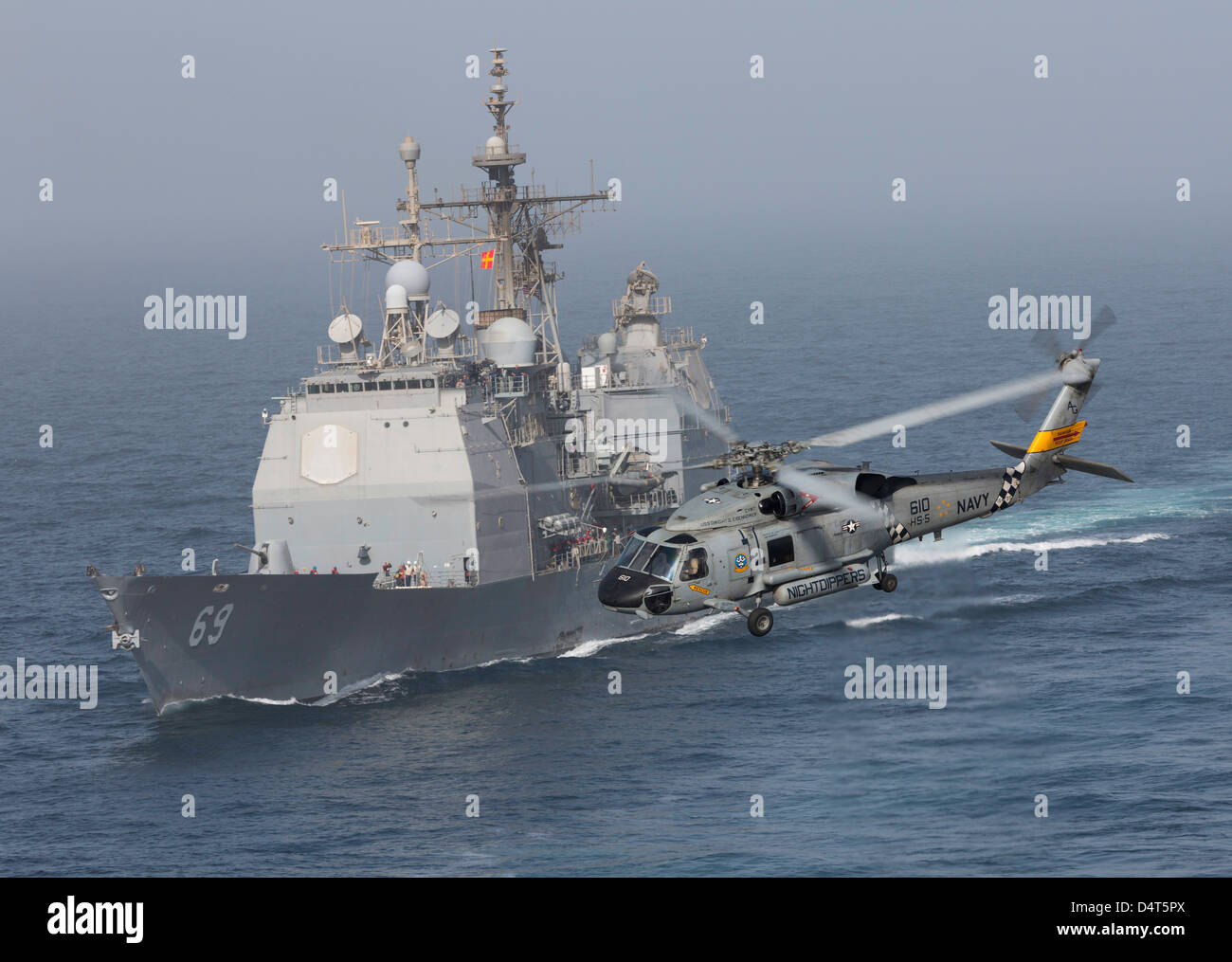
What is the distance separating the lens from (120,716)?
4469 centimetres

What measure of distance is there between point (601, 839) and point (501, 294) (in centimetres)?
2231

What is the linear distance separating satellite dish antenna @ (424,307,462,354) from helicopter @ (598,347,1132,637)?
19.7 meters

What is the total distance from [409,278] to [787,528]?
2305 centimetres

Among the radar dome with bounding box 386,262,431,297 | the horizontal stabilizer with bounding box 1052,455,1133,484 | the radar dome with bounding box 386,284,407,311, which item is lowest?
the horizontal stabilizer with bounding box 1052,455,1133,484

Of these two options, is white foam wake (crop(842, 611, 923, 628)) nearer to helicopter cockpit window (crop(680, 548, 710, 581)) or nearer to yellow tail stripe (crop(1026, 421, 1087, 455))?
yellow tail stripe (crop(1026, 421, 1087, 455))

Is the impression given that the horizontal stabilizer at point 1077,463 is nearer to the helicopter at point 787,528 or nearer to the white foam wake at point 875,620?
the helicopter at point 787,528

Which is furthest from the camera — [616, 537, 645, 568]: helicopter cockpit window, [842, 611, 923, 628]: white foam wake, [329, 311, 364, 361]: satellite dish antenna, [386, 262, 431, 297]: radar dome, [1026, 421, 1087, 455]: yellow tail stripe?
[842, 611, 923, 628]: white foam wake

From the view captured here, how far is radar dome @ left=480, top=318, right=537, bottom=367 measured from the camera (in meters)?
48.3

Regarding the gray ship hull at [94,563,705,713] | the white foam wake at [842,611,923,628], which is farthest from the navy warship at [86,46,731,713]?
the white foam wake at [842,611,923,628]
